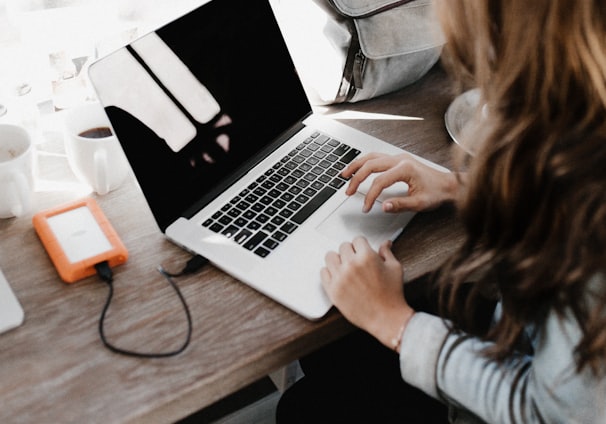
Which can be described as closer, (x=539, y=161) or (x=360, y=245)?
(x=539, y=161)

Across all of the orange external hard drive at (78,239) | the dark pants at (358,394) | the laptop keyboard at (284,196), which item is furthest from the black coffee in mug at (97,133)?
the dark pants at (358,394)

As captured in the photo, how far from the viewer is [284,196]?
85 centimetres

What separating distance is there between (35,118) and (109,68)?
0.29 metres

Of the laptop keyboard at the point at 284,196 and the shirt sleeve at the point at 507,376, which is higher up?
the laptop keyboard at the point at 284,196

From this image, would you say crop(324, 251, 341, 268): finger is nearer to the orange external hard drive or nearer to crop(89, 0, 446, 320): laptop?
crop(89, 0, 446, 320): laptop

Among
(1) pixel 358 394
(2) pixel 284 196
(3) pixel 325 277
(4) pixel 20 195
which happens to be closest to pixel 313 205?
(2) pixel 284 196

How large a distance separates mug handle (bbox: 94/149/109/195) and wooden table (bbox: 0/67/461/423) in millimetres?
16

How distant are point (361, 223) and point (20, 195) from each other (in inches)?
18.0

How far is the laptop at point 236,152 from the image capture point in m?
0.75

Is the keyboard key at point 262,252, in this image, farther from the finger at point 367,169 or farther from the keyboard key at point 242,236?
the finger at point 367,169

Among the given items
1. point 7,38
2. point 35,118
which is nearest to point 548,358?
point 35,118

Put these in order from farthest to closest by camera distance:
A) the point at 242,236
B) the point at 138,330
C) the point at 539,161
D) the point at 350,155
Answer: the point at 350,155, the point at 242,236, the point at 138,330, the point at 539,161

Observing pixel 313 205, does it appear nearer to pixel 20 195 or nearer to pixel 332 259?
pixel 332 259

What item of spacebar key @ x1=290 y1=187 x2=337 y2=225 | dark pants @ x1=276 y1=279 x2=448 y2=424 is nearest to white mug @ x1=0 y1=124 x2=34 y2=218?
spacebar key @ x1=290 y1=187 x2=337 y2=225
